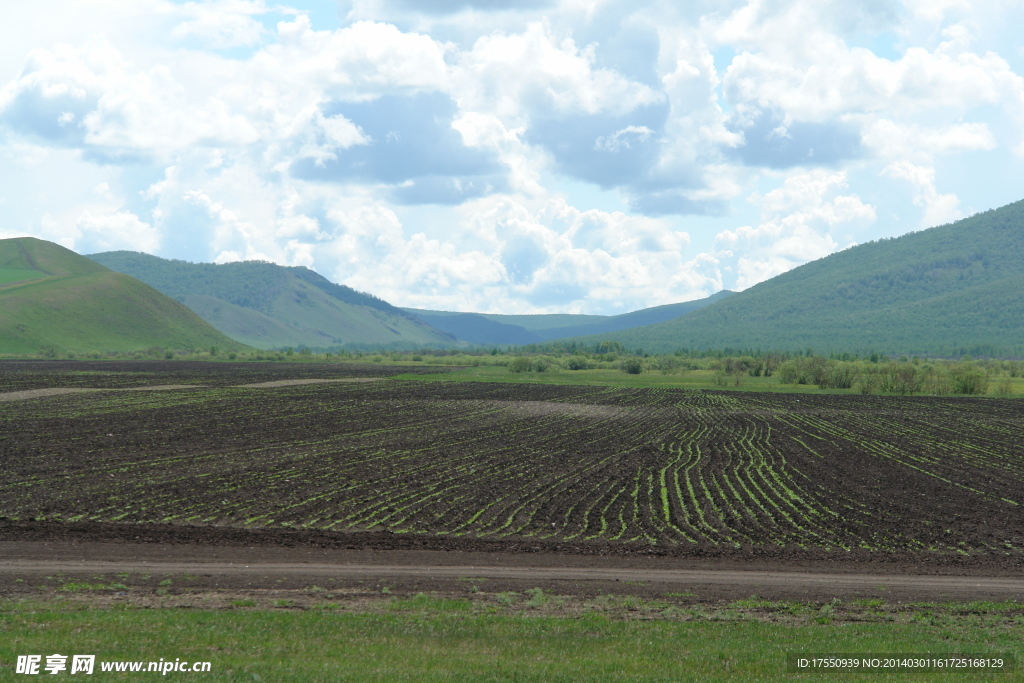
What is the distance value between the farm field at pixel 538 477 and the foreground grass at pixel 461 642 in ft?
16.3

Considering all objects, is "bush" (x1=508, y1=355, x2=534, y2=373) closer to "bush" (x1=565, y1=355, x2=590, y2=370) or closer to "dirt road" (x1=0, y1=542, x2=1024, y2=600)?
"bush" (x1=565, y1=355, x2=590, y2=370)

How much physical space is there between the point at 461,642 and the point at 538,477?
15179 mm

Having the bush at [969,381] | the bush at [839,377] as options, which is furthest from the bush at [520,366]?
the bush at [969,381]

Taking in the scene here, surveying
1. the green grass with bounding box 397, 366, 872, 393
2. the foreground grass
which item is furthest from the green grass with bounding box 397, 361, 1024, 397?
the foreground grass

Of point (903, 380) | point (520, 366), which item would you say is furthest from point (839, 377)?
point (520, 366)

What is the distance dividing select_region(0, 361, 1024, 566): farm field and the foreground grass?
4.98 m

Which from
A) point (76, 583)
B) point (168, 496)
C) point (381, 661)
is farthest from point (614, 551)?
point (168, 496)

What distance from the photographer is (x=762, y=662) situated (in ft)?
34.2

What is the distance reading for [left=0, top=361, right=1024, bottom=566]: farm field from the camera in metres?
18.8

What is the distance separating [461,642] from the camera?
436 inches

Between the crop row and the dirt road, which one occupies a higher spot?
the crop row

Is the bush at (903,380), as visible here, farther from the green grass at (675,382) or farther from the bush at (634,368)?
the bush at (634,368)

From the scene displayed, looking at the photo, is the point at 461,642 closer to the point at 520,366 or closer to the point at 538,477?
the point at 538,477

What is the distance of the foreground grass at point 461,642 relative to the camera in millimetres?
9836
